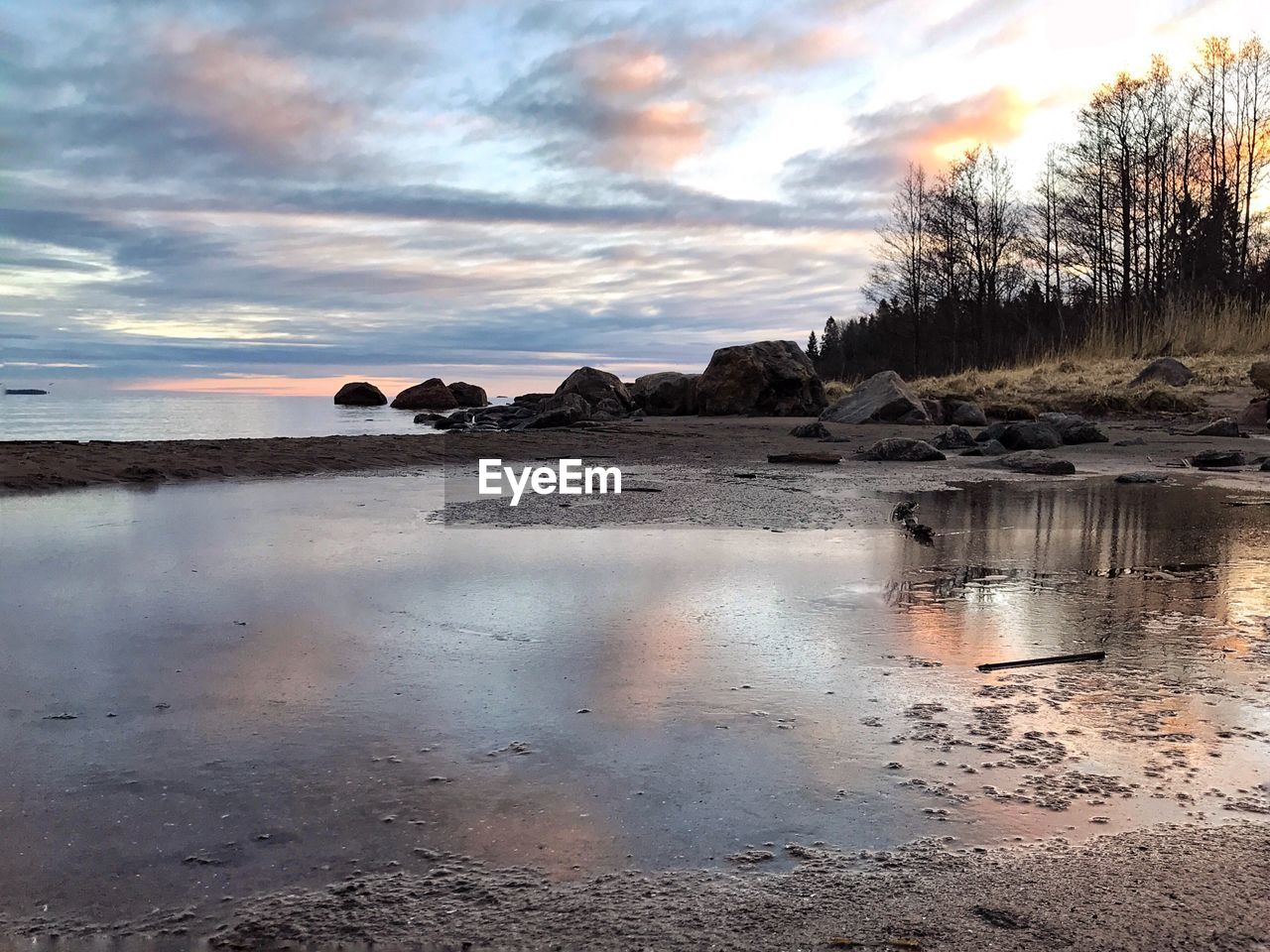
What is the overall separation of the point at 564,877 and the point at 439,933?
0.83 feet

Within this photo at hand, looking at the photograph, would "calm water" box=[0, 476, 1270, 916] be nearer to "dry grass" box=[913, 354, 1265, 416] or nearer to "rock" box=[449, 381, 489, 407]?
"dry grass" box=[913, 354, 1265, 416]

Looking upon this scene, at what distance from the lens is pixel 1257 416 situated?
1355cm

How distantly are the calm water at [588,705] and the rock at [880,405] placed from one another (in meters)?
11.8

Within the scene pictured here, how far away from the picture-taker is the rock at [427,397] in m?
35.9

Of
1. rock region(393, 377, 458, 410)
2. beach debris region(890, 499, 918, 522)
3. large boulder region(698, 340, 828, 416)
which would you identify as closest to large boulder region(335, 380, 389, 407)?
rock region(393, 377, 458, 410)

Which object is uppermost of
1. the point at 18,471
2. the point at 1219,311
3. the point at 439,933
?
the point at 1219,311

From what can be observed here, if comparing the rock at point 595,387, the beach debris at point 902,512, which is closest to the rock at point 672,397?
the rock at point 595,387

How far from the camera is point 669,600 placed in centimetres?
382

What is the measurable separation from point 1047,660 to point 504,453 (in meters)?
9.33

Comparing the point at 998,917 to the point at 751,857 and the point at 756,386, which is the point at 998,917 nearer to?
the point at 751,857

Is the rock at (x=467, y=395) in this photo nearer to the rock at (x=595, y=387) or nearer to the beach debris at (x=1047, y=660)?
the rock at (x=595, y=387)

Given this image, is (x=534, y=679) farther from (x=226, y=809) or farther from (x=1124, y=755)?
(x=1124, y=755)

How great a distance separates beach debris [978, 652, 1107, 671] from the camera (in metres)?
2.97

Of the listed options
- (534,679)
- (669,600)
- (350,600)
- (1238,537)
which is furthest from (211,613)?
A: (1238,537)
